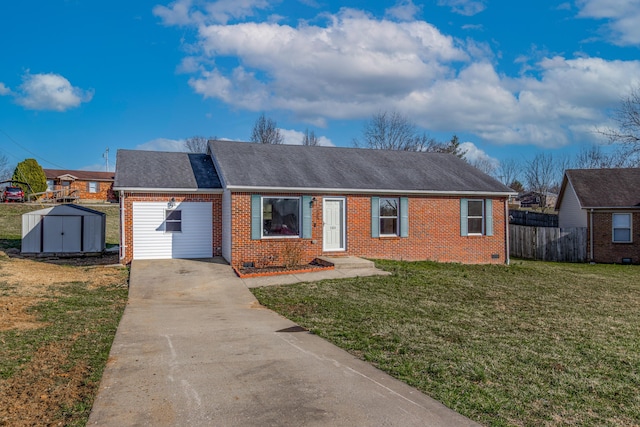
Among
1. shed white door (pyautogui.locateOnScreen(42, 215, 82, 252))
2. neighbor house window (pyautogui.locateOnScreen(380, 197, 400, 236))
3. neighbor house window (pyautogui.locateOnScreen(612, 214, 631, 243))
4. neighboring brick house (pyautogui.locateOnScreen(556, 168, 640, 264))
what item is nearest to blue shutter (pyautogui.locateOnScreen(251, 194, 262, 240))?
neighbor house window (pyautogui.locateOnScreen(380, 197, 400, 236))

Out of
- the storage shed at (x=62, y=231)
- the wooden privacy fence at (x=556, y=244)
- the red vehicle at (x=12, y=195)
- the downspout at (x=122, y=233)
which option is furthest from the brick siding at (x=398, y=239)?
the red vehicle at (x=12, y=195)

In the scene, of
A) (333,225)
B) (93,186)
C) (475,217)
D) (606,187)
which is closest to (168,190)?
(333,225)

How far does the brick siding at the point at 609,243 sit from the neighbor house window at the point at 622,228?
15 centimetres

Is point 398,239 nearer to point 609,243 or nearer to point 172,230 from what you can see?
point 172,230

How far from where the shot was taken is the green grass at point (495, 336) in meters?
4.64

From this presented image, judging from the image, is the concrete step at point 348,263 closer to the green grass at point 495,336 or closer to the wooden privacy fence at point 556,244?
the green grass at point 495,336

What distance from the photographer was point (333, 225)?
1591 cm

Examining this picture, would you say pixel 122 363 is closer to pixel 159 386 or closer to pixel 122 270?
pixel 159 386

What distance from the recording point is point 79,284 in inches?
459

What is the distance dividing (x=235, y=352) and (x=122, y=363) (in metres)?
1.37

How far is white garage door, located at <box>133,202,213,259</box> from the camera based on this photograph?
15.5 meters

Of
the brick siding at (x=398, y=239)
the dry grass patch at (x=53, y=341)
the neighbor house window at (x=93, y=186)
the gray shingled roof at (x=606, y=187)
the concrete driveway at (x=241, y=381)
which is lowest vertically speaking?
the concrete driveway at (x=241, y=381)

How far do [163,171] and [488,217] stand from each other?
1213 centimetres

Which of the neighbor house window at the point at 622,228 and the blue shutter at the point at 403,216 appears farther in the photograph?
the neighbor house window at the point at 622,228
